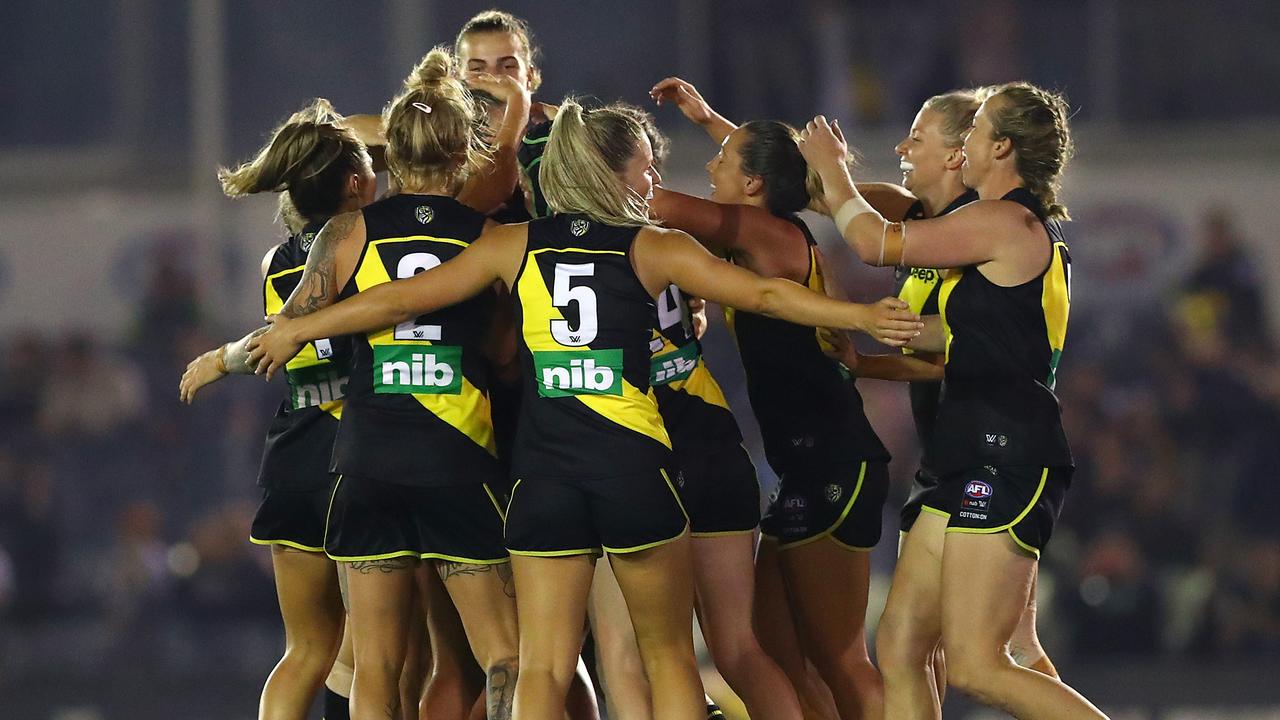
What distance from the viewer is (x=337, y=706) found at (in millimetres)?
5270

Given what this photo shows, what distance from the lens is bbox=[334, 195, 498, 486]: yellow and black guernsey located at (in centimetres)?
446

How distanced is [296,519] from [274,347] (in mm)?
649

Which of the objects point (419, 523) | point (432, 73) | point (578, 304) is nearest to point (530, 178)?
point (432, 73)

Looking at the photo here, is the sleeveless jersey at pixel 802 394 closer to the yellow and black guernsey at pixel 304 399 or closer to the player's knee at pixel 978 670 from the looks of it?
the player's knee at pixel 978 670

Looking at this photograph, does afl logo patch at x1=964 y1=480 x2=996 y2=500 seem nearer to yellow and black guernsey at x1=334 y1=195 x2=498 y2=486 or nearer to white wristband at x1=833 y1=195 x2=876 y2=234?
white wristband at x1=833 y1=195 x2=876 y2=234

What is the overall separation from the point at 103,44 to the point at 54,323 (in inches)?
95.5

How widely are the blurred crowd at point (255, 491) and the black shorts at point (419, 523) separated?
607 centimetres

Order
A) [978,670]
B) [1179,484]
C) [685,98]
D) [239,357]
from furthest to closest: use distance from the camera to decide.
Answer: [1179,484] → [685,98] → [239,357] → [978,670]

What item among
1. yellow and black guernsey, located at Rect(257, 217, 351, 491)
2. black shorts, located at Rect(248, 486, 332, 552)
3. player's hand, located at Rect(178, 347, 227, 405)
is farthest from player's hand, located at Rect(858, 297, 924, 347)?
player's hand, located at Rect(178, 347, 227, 405)

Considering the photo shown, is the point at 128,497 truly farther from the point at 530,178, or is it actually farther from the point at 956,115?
the point at 956,115

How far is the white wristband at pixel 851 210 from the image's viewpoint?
14.9ft

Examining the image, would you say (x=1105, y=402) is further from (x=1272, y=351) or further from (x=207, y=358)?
(x=207, y=358)

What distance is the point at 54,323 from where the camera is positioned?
12305 millimetres

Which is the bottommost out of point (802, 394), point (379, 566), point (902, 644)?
point (902, 644)
